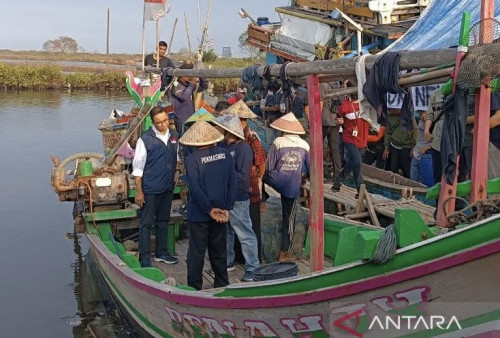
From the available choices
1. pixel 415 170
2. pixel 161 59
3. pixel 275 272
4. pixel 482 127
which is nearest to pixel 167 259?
pixel 275 272

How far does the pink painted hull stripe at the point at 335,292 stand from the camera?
307 cm

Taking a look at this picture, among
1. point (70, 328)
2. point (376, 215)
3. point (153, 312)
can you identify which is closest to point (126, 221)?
point (70, 328)

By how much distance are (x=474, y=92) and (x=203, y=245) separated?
9.35 feet

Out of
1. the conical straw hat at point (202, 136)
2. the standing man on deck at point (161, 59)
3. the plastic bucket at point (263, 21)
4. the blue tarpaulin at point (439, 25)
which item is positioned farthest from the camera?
the plastic bucket at point (263, 21)

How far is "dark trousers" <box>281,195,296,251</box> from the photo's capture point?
6430 mm

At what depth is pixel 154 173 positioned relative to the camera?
6.29 metres

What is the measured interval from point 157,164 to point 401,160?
5.19 metres

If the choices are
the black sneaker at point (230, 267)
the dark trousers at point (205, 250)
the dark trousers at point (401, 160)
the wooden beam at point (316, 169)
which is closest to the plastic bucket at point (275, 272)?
the wooden beam at point (316, 169)

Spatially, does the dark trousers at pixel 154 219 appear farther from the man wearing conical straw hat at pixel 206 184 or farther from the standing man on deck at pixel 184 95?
the standing man on deck at pixel 184 95

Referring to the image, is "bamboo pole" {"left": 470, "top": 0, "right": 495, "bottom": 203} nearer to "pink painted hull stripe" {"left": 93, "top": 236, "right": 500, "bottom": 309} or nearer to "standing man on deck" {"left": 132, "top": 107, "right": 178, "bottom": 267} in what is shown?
"pink painted hull stripe" {"left": 93, "top": 236, "right": 500, "bottom": 309}

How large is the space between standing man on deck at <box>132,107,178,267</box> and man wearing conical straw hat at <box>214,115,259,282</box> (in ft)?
2.45

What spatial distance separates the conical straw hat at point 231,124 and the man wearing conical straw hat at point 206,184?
323mm

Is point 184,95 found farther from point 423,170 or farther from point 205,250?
point 205,250

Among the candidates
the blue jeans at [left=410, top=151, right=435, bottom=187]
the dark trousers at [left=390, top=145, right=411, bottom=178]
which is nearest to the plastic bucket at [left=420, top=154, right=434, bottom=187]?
the blue jeans at [left=410, top=151, right=435, bottom=187]
